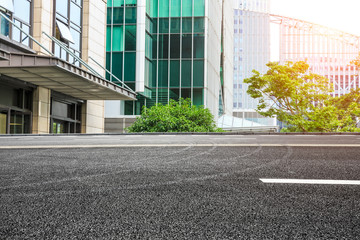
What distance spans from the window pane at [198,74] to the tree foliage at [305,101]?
4.46m

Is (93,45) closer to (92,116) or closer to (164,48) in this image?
(92,116)

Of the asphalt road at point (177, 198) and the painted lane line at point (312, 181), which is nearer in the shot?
the asphalt road at point (177, 198)

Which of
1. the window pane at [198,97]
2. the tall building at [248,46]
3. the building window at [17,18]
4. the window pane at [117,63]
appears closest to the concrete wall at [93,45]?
the window pane at [117,63]

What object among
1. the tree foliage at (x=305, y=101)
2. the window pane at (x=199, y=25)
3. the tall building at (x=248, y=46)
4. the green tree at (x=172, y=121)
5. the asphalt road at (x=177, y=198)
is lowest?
the asphalt road at (x=177, y=198)

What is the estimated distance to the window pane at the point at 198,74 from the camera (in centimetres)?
3334

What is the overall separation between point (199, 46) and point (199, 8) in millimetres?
3061

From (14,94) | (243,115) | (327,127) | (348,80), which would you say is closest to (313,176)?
(14,94)

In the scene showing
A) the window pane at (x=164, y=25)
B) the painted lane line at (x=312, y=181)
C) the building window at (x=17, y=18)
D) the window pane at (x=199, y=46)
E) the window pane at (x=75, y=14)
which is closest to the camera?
the painted lane line at (x=312, y=181)

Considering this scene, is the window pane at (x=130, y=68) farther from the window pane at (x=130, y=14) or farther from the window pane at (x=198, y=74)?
the window pane at (x=198, y=74)

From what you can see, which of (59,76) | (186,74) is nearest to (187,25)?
(186,74)

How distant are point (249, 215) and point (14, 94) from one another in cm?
1881

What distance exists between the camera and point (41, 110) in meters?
21.5

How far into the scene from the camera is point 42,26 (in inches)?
827

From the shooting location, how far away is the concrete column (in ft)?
69.4
